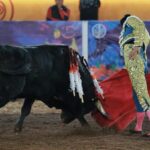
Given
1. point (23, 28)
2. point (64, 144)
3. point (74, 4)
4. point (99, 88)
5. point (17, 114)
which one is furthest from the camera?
point (74, 4)

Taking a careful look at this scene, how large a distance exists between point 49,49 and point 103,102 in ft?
3.44

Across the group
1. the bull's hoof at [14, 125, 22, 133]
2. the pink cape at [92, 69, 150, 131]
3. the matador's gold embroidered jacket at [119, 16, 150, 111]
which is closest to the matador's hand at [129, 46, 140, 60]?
the matador's gold embroidered jacket at [119, 16, 150, 111]

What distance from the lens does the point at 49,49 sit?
8469 millimetres

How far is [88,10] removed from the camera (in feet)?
48.4

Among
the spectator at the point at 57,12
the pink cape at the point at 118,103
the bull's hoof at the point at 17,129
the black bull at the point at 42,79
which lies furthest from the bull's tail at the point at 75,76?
the spectator at the point at 57,12

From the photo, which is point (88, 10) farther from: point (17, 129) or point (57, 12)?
point (17, 129)

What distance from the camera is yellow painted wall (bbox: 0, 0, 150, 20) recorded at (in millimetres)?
15352

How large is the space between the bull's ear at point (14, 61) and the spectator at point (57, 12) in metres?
6.33

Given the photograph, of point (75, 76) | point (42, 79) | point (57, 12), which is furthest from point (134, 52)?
point (57, 12)

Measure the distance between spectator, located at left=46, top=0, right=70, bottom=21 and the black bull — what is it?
568 cm

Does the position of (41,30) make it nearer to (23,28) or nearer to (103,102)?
(23,28)

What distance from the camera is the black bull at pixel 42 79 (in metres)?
7.91

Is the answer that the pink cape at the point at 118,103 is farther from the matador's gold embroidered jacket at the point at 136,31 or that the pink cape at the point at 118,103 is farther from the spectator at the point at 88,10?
the spectator at the point at 88,10

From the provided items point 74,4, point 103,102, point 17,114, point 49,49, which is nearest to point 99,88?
point 103,102
